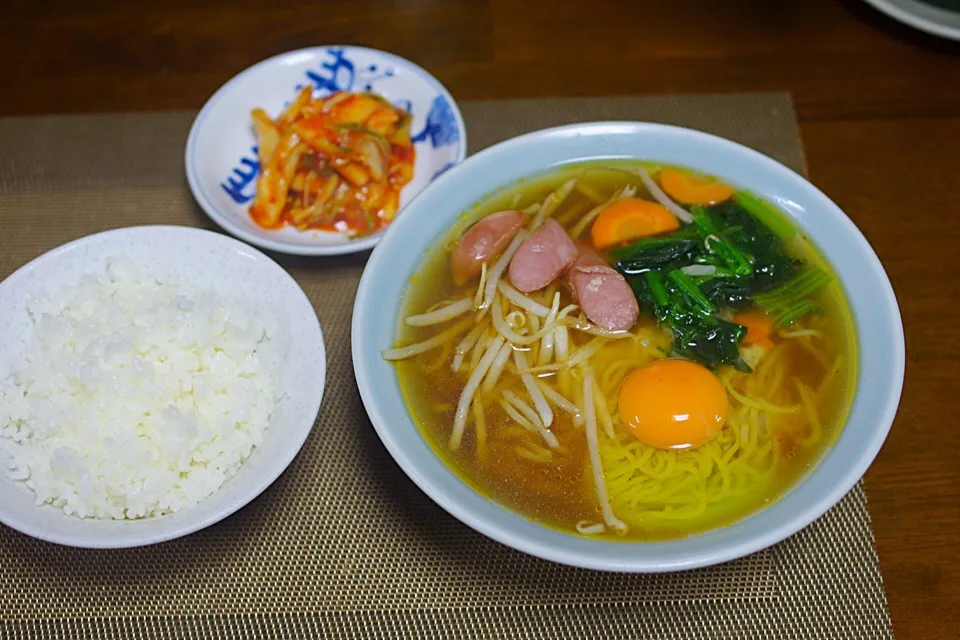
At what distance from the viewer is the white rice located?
1945mm

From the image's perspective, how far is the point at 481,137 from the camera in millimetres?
3002

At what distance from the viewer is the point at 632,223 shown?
232 centimetres

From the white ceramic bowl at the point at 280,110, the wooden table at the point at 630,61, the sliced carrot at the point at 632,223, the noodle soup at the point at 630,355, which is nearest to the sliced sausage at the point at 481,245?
the noodle soup at the point at 630,355

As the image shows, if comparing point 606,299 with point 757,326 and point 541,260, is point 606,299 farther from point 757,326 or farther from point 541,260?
point 757,326

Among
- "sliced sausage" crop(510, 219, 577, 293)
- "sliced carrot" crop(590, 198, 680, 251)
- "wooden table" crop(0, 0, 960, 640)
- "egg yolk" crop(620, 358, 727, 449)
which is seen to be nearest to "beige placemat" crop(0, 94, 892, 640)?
"egg yolk" crop(620, 358, 727, 449)

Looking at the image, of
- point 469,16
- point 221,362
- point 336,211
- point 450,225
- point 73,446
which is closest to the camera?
point 73,446

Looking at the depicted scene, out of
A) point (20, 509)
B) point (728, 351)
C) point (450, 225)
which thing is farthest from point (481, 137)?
point (20, 509)

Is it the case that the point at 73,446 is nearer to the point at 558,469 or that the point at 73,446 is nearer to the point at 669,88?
the point at 558,469

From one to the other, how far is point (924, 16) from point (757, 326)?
1.88 metres

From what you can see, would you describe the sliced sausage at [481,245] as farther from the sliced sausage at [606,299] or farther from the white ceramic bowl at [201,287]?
the white ceramic bowl at [201,287]

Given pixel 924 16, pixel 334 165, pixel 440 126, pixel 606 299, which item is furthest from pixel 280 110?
pixel 924 16

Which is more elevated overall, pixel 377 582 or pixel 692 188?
pixel 692 188

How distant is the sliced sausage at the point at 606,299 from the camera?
2139mm

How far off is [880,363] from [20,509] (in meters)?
2.09
